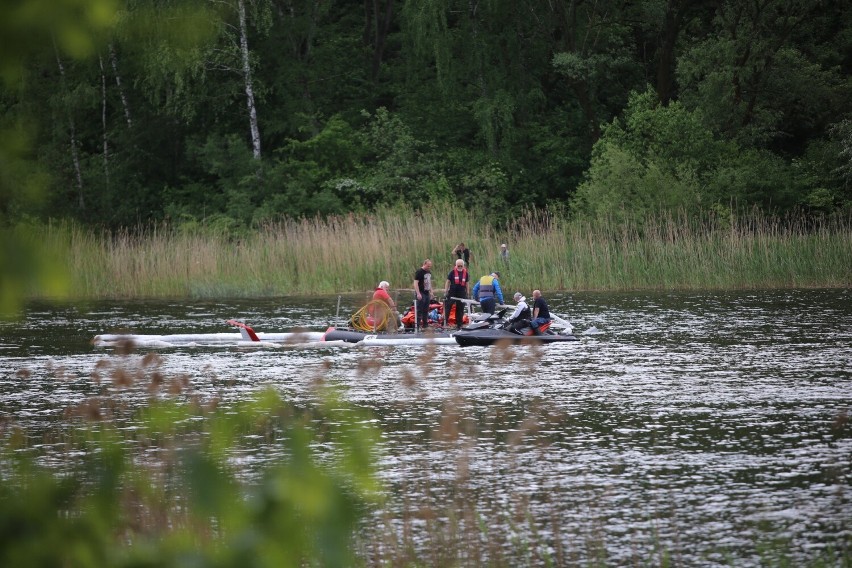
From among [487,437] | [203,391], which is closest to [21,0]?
[487,437]

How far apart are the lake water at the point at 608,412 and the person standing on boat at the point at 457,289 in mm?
2180

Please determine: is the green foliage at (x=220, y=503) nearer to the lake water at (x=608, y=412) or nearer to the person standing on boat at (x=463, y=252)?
the lake water at (x=608, y=412)

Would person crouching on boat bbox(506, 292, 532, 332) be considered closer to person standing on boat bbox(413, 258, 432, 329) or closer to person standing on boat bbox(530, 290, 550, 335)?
person standing on boat bbox(530, 290, 550, 335)

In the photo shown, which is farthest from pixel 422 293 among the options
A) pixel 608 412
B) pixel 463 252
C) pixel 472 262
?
pixel 472 262

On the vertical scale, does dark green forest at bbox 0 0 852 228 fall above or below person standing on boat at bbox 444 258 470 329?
above

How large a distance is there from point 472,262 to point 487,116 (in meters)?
13.5

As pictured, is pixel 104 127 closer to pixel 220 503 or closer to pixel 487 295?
pixel 487 295

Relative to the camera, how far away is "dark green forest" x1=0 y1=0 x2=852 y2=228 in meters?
42.2

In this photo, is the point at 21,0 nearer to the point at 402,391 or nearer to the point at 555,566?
the point at 555,566

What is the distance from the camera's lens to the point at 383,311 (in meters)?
21.5

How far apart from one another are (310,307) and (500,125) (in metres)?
18.8

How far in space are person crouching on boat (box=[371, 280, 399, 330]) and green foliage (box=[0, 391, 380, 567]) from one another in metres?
19.3

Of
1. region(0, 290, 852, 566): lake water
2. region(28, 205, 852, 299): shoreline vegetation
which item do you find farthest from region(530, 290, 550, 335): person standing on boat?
region(28, 205, 852, 299): shoreline vegetation

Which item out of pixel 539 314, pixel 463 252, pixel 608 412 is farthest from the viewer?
pixel 463 252
